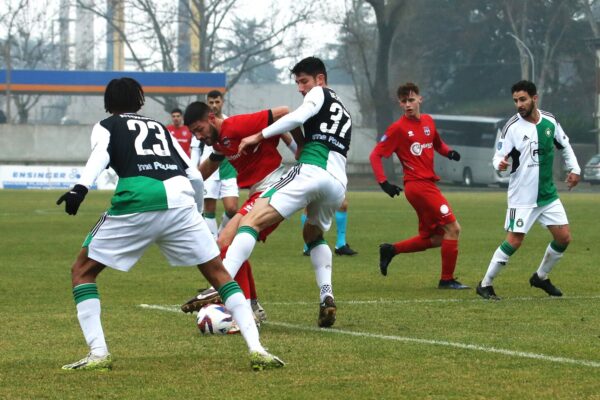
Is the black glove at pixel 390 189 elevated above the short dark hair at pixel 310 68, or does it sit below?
below

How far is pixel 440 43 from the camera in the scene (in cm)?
7806

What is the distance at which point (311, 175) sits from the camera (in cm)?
955

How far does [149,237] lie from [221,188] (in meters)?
10.0

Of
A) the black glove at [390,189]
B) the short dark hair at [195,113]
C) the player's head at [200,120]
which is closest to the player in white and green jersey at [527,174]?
the black glove at [390,189]

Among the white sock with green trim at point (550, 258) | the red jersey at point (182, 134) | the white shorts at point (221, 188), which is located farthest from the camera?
the red jersey at point (182, 134)

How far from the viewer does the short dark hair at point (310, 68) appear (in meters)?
9.98

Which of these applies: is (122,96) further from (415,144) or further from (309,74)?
(415,144)

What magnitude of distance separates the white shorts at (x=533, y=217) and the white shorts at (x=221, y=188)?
620 centimetres

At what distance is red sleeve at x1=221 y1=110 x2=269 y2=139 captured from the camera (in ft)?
33.1

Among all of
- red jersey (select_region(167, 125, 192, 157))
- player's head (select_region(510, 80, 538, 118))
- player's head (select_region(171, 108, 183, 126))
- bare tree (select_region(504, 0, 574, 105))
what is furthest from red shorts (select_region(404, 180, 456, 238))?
bare tree (select_region(504, 0, 574, 105))

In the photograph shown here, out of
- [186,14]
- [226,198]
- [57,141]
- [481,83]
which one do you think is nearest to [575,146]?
[481,83]

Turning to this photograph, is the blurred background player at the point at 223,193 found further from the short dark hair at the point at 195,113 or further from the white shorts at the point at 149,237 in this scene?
the white shorts at the point at 149,237

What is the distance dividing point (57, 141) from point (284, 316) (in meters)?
57.8

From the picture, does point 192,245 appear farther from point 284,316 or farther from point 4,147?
point 4,147
